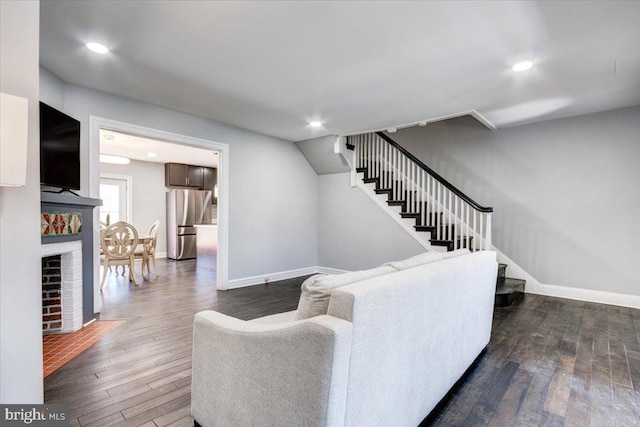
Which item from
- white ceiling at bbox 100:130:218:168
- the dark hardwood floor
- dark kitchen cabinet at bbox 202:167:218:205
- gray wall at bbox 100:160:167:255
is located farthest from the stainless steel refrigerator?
the dark hardwood floor

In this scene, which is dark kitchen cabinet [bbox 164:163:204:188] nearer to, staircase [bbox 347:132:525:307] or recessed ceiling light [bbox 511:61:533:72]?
staircase [bbox 347:132:525:307]

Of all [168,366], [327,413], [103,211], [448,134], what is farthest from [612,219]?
[103,211]

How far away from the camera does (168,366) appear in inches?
88.1

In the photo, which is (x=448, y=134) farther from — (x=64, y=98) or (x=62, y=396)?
(x=62, y=396)

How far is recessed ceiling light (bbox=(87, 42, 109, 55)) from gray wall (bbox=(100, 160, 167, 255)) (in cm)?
547

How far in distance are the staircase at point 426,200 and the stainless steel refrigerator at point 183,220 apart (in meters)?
4.41

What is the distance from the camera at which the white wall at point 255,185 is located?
349 cm

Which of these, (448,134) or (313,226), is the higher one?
(448,134)

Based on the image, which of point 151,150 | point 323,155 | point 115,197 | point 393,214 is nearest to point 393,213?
point 393,214

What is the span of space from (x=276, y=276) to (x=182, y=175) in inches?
172

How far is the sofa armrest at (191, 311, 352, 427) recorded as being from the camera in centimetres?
100

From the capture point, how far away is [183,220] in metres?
7.62

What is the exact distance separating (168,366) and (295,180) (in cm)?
387

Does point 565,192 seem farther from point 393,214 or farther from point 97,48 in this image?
point 97,48
